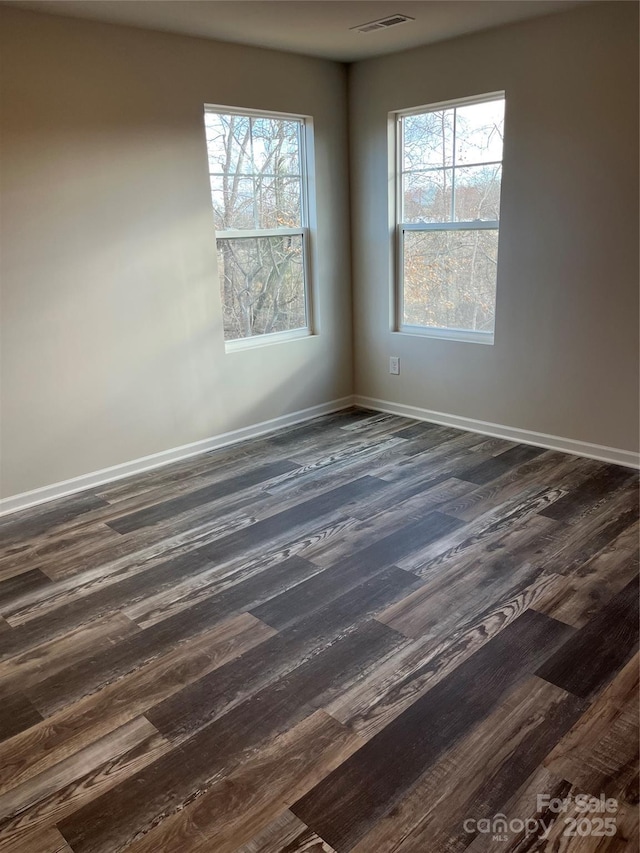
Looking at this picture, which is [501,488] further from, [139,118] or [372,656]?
[139,118]

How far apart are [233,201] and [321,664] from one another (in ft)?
9.91

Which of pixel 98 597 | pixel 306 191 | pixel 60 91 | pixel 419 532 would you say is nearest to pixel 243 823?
pixel 98 597

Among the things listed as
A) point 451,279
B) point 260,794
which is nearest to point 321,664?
point 260,794

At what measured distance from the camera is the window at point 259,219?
4117mm

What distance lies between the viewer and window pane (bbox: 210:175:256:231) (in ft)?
13.5

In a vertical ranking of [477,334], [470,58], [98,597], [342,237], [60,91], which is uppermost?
[470,58]

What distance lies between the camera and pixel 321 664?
221 centimetres

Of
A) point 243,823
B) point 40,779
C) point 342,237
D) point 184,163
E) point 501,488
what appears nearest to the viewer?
point 243,823

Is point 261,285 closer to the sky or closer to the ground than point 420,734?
closer to the sky

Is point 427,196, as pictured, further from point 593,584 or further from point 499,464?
point 593,584

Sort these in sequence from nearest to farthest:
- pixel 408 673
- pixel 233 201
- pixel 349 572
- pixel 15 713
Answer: pixel 15 713, pixel 408 673, pixel 349 572, pixel 233 201

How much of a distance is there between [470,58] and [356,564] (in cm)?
304

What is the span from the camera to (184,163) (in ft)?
12.7

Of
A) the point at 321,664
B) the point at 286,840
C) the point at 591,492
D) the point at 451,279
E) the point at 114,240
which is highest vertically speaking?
the point at 114,240
